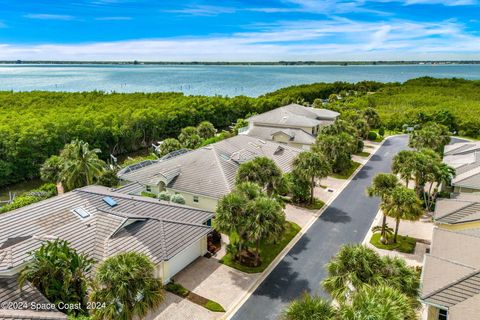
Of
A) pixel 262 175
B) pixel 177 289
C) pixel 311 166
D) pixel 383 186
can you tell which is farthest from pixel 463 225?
pixel 177 289

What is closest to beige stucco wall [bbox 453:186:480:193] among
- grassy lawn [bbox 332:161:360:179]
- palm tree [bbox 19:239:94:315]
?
grassy lawn [bbox 332:161:360:179]

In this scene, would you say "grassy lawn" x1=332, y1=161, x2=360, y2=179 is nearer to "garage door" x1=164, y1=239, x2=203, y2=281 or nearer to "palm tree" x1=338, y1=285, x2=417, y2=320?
"garage door" x1=164, y1=239, x2=203, y2=281

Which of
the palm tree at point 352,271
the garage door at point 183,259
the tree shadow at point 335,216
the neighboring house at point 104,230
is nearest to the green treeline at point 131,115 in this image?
the neighboring house at point 104,230

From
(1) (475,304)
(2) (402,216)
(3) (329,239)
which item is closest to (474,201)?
(2) (402,216)

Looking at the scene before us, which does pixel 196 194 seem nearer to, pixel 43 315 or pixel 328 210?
pixel 328 210

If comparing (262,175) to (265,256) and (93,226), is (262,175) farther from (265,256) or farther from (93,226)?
(93,226)

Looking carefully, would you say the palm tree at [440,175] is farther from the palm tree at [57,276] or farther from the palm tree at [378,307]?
the palm tree at [57,276]

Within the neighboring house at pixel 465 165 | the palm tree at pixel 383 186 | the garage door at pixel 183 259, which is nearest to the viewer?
the garage door at pixel 183 259
